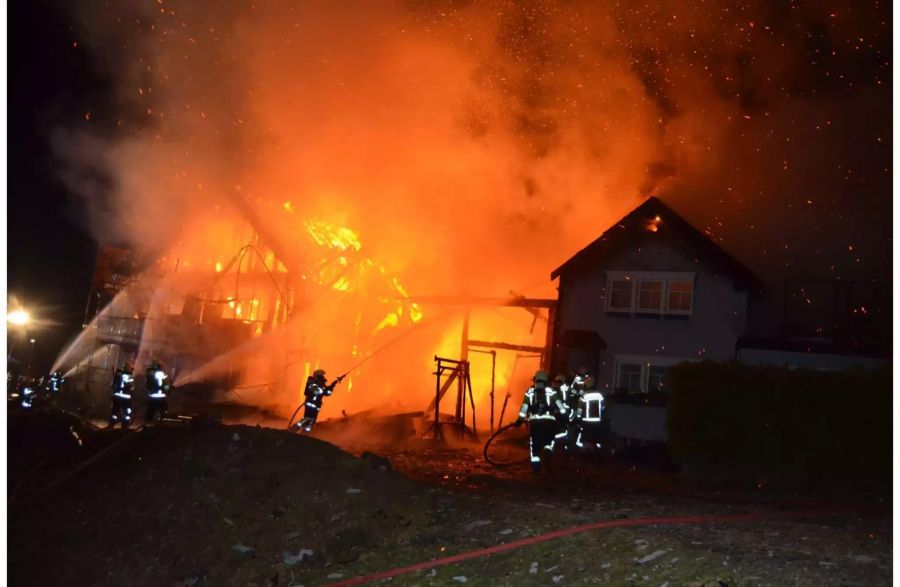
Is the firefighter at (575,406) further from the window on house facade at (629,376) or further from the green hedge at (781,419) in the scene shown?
the window on house facade at (629,376)

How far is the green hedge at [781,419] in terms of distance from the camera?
1050 cm

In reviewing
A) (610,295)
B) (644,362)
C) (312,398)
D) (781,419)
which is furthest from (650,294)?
(312,398)

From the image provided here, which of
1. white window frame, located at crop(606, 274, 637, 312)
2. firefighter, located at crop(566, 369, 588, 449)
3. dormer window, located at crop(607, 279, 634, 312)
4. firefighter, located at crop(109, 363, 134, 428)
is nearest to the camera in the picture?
firefighter, located at crop(566, 369, 588, 449)

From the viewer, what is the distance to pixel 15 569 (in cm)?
808

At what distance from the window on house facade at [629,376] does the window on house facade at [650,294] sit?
1.49 meters

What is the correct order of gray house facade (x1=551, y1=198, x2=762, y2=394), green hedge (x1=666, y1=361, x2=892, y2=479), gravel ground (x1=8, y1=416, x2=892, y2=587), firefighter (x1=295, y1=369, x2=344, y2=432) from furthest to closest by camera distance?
gray house facade (x1=551, y1=198, x2=762, y2=394)
firefighter (x1=295, y1=369, x2=344, y2=432)
green hedge (x1=666, y1=361, x2=892, y2=479)
gravel ground (x1=8, y1=416, x2=892, y2=587)

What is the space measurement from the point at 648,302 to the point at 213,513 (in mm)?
11957

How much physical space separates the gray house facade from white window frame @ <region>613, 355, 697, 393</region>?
0.03 meters

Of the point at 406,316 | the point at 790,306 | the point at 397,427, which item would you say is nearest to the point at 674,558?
the point at 397,427

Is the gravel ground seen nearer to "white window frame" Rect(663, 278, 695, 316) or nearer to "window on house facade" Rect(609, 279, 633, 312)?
"white window frame" Rect(663, 278, 695, 316)

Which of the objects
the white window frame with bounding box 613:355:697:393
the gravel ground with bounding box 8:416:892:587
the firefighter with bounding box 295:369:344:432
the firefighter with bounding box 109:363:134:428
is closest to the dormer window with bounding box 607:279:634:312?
the white window frame with bounding box 613:355:697:393

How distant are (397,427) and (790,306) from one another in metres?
15.6

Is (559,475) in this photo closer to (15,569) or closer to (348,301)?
(15,569)

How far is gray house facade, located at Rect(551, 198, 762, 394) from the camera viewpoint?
51.7ft
